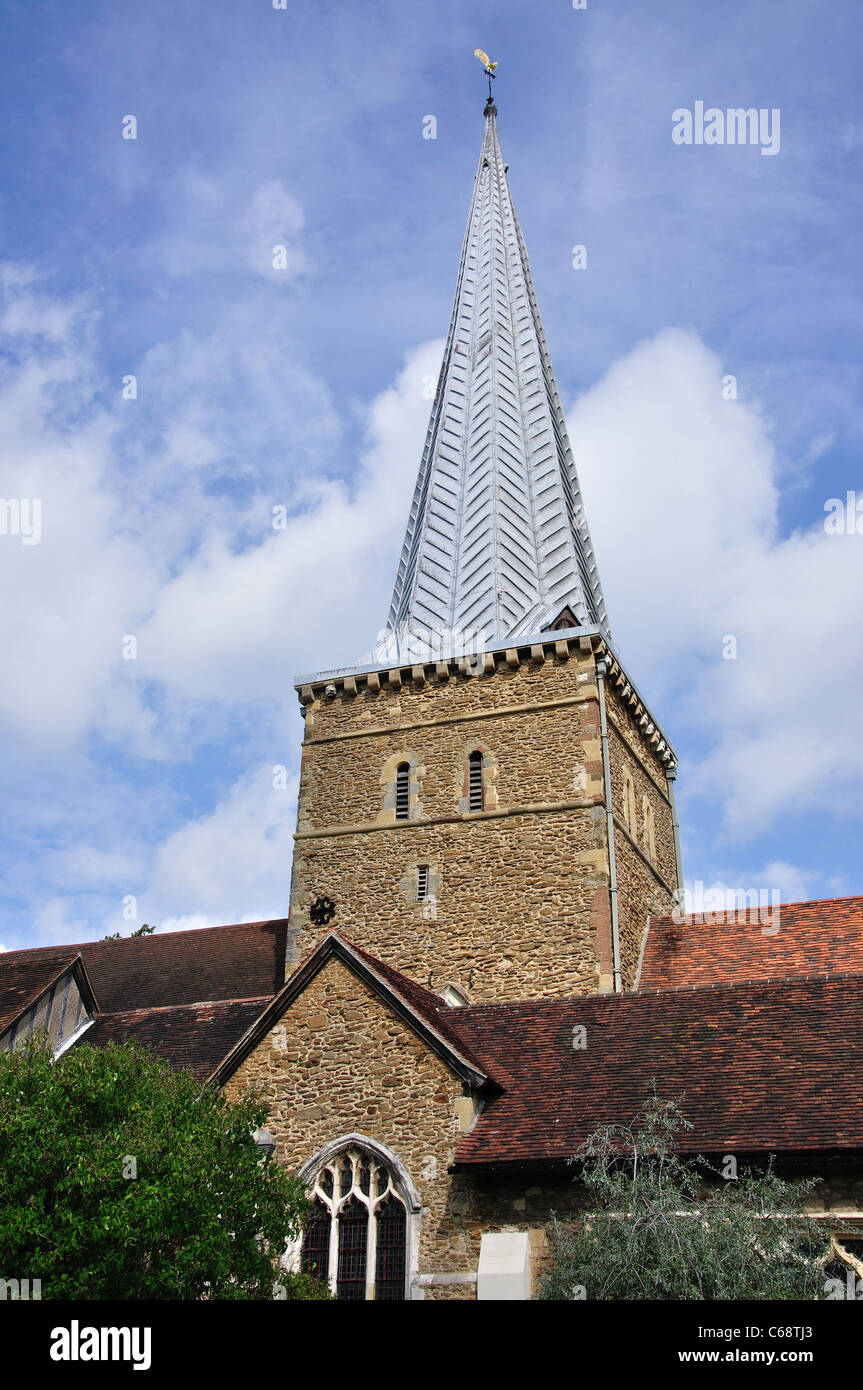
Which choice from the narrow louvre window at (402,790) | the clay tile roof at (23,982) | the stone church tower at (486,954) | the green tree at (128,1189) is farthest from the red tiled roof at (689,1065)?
Answer: the clay tile roof at (23,982)

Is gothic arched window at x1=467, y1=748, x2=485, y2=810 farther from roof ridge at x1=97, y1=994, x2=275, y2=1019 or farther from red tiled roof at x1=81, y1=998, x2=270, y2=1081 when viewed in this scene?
red tiled roof at x1=81, y1=998, x2=270, y2=1081

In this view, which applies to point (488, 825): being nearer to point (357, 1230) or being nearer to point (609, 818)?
point (609, 818)

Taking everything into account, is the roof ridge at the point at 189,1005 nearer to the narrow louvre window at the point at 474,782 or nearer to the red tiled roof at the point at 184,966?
the red tiled roof at the point at 184,966

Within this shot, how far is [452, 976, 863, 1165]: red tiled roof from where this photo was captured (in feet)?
42.8

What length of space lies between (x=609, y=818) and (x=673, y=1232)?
37.3ft

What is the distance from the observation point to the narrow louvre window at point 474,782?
2314 cm

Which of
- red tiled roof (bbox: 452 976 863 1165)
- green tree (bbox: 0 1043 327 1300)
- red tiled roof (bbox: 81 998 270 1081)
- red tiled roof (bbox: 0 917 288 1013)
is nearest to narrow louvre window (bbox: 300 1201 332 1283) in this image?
green tree (bbox: 0 1043 327 1300)

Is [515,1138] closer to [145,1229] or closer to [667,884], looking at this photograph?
[145,1229]

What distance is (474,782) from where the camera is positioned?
23359 millimetres

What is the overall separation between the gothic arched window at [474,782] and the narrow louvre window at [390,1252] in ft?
32.2

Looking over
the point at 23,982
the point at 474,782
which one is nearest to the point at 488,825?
the point at 474,782

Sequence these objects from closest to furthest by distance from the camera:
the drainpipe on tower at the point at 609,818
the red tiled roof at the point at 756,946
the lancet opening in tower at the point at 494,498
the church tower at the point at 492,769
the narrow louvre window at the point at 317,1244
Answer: the narrow louvre window at the point at 317,1244 < the drainpipe on tower at the point at 609,818 < the red tiled roof at the point at 756,946 < the church tower at the point at 492,769 < the lancet opening in tower at the point at 494,498

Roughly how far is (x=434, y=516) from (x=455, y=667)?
6.19 metres
